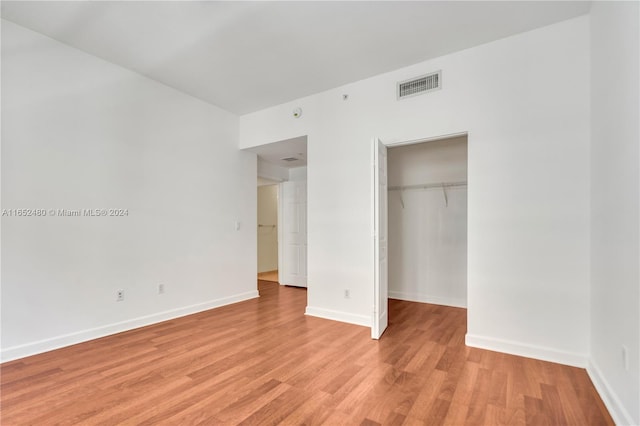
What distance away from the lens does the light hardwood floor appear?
6.36ft

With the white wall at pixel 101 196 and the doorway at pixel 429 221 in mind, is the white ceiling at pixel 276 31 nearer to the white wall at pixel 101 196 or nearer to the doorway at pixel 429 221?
the white wall at pixel 101 196

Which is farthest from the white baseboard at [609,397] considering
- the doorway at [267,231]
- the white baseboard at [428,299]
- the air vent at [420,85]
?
the doorway at [267,231]

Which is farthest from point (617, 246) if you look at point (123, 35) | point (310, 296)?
point (123, 35)

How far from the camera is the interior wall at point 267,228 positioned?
25.6 ft

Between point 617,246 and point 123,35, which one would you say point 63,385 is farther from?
point 617,246

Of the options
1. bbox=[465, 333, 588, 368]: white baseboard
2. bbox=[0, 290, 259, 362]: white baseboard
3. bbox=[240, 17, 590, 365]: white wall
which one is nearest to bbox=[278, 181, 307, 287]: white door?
bbox=[0, 290, 259, 362]: white baseboard

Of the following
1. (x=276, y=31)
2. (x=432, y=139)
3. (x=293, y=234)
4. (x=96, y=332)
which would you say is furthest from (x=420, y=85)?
(x=96, y=332)

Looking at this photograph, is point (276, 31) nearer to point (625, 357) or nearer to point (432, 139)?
point (432, 139)

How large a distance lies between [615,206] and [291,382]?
8.40 feet

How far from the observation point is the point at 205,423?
1.86 metres

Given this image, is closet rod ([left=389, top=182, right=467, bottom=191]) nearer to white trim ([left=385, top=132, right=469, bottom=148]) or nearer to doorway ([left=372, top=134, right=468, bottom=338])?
doorway ([left=372, top=134, right=468, bottom=338])

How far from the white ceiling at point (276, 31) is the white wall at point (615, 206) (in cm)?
75

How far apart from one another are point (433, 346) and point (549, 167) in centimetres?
198

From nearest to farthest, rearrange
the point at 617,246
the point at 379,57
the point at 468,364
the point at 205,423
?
the point at 205,423 < the point at 617,246 < the point at 468,364 < the point at 379,57
